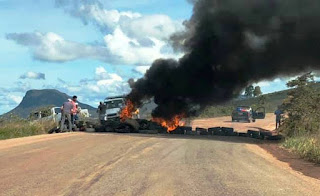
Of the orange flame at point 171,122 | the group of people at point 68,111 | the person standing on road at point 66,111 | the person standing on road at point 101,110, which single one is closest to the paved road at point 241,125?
the orange flame at point 171,122

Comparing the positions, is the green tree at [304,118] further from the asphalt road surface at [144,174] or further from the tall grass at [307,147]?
the asphalt road surface at [144,174]

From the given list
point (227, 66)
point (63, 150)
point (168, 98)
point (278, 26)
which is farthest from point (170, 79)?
point (63, 150)

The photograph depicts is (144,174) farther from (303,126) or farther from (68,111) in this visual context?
(68,111)

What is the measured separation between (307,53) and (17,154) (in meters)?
15.0

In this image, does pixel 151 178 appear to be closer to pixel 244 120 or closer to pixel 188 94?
pixel 188 94

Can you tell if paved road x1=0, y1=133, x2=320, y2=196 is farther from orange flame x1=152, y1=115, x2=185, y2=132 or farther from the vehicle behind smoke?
the vehicle behind smoke

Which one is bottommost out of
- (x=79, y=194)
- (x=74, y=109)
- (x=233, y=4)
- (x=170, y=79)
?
(x=79, y=194)

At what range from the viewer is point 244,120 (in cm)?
4534

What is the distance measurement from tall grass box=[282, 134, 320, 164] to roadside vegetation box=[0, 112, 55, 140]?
42.3ft

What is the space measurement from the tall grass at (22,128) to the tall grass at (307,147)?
12.9 m

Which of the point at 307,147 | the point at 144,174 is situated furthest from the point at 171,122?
the point at 144,174

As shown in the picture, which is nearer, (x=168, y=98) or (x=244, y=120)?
(x=168, y=98)

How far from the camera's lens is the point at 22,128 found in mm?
21688

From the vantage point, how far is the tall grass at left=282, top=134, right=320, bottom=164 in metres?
12.5
